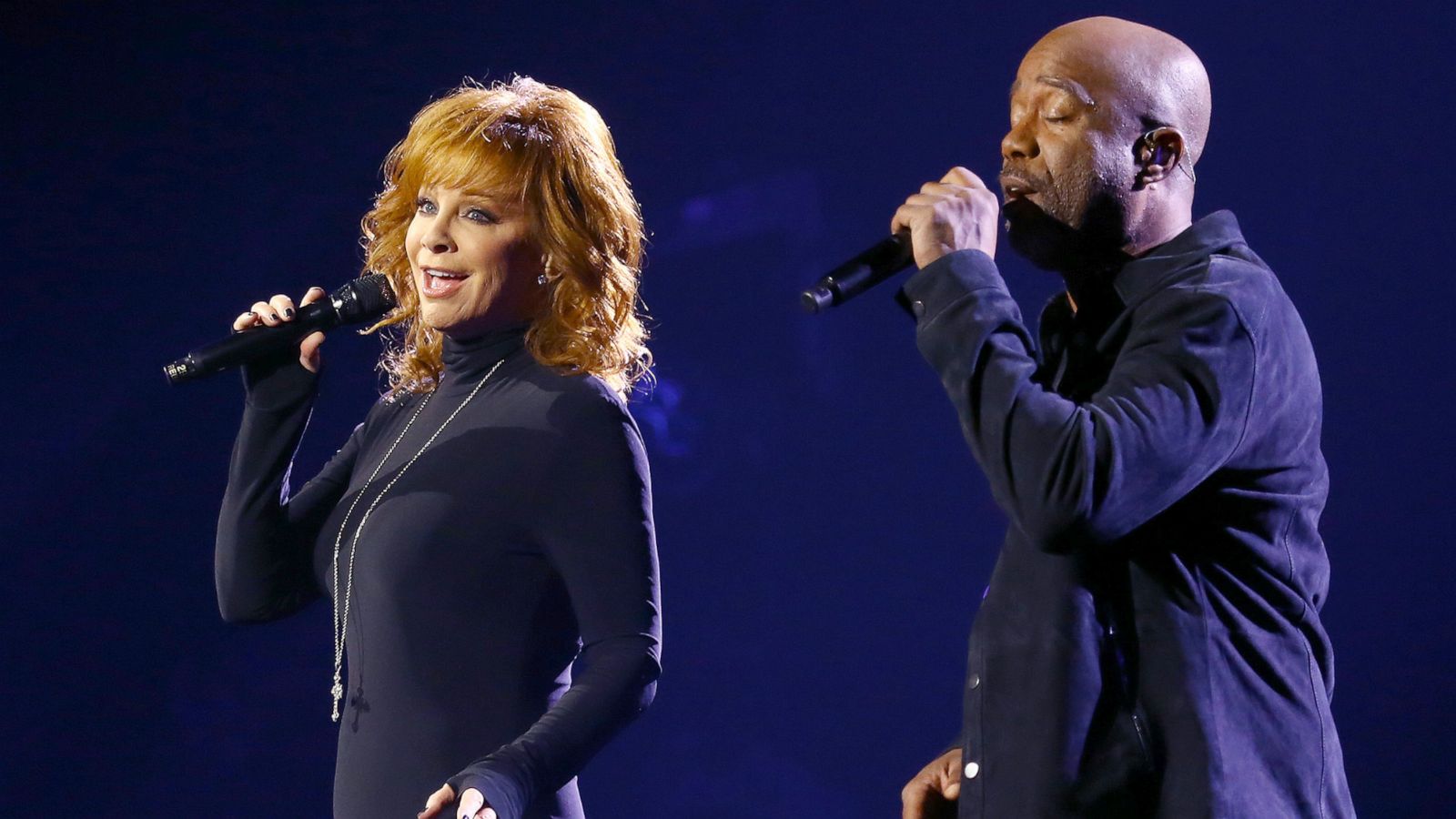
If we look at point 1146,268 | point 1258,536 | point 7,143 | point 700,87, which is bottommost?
point 1258,536

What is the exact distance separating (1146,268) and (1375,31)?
151 cm

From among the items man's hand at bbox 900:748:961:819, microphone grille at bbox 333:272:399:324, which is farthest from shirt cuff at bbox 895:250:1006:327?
microphone grille at bbox 333:272:399:324

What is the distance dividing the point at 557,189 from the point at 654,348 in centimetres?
105

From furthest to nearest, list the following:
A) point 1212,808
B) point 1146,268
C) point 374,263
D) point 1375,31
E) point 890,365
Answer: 1. point 890,365
2. point 1375,31
3. point 374,263
4. point 1146,268
5. point 1212,808

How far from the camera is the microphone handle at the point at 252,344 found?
59.2 inches

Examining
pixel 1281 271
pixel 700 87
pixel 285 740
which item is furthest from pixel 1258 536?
pixel 285 740

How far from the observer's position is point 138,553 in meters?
2.55

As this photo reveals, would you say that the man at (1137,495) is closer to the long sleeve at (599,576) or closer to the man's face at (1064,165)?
the man's face at (1064,165)

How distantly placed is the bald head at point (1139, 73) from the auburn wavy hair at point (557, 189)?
1.88ft

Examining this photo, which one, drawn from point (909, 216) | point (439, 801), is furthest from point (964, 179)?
point (439, 801)

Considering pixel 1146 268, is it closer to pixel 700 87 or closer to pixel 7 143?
pixel 700 87

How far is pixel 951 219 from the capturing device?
111cm

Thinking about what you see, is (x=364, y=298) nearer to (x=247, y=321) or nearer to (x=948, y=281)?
(x=247, y=321)

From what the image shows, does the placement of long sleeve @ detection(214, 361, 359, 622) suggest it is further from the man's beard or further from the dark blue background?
the dark blue background
